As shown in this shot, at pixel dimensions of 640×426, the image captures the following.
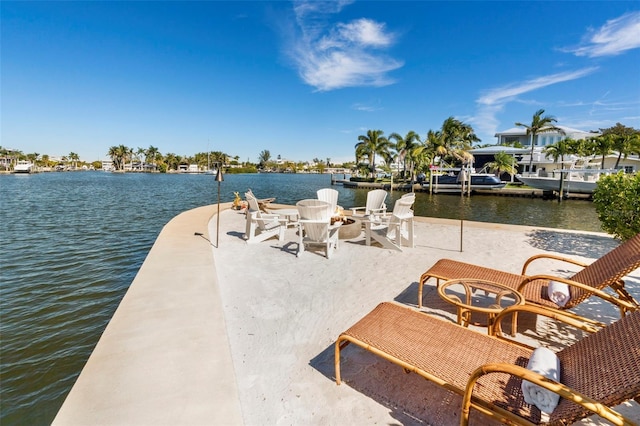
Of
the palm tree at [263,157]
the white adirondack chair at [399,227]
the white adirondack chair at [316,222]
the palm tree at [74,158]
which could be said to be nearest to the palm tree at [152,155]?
the palm tree at [74,158]

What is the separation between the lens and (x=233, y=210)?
1233 centimetres

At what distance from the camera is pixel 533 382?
138 centimetres

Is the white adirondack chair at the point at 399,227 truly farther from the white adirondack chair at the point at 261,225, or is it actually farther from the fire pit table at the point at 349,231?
the white adirondack chair at the point at 261,225

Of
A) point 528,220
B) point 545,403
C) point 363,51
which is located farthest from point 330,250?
point 363,51

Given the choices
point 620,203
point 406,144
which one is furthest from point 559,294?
point 406,144

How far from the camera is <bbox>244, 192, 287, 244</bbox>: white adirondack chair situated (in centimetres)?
682

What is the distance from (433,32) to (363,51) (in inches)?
187

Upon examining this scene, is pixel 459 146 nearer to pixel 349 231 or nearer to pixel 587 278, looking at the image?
pixel 349 231

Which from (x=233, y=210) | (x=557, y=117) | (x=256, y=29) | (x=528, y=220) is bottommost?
(x=528, y=220)

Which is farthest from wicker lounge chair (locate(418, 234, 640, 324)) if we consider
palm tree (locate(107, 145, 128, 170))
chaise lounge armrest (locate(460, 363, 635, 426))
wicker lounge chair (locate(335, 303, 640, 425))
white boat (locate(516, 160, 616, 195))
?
palm tree (locate(107, 145, 128, 170))

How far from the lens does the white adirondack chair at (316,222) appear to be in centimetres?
Result: 559

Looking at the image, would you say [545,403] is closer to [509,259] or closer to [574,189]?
[509,259]

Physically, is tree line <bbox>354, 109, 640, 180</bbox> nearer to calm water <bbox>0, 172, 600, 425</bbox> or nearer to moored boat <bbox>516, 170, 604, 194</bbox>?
moored boat <bbox>516, 170, 604, 194</bbox>

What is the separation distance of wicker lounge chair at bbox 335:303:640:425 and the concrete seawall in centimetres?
112
